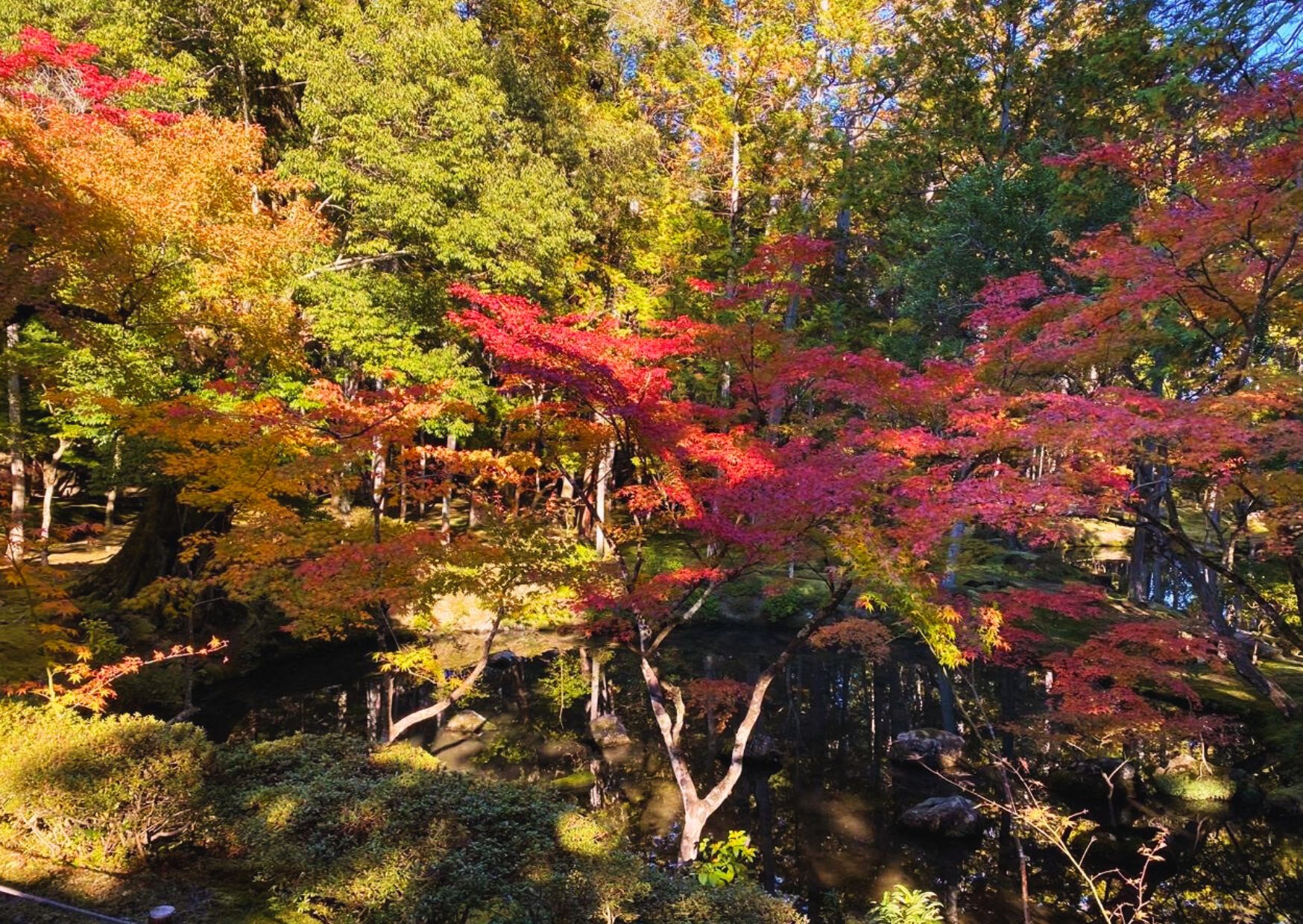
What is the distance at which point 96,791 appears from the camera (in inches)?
216

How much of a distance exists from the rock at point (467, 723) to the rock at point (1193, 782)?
12.6m

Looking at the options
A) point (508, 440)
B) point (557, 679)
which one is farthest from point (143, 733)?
point (557, 679)

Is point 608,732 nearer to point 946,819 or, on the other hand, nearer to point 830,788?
point 830,788

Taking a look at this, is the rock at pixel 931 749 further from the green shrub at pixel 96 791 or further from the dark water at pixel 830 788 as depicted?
the green shrub at pixel 96 791

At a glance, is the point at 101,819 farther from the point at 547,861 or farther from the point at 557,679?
the point at 557,679

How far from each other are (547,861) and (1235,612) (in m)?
23.3

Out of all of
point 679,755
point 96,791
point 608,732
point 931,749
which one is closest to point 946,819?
point 931,749

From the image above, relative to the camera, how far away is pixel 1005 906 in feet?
28.8

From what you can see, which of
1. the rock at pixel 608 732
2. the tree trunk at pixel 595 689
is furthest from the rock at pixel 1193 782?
the tree trunk at pixel 595 689

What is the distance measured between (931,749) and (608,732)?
6.21 metres

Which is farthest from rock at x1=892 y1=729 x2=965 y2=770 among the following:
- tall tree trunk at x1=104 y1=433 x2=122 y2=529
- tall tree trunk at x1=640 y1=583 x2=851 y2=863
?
tall tree trunk at x1=104 y1=433 x2=122 y2=529

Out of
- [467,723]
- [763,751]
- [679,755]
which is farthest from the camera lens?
[467,723]

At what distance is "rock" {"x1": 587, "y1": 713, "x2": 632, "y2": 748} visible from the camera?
1327cm

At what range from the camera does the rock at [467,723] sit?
13.7 m
